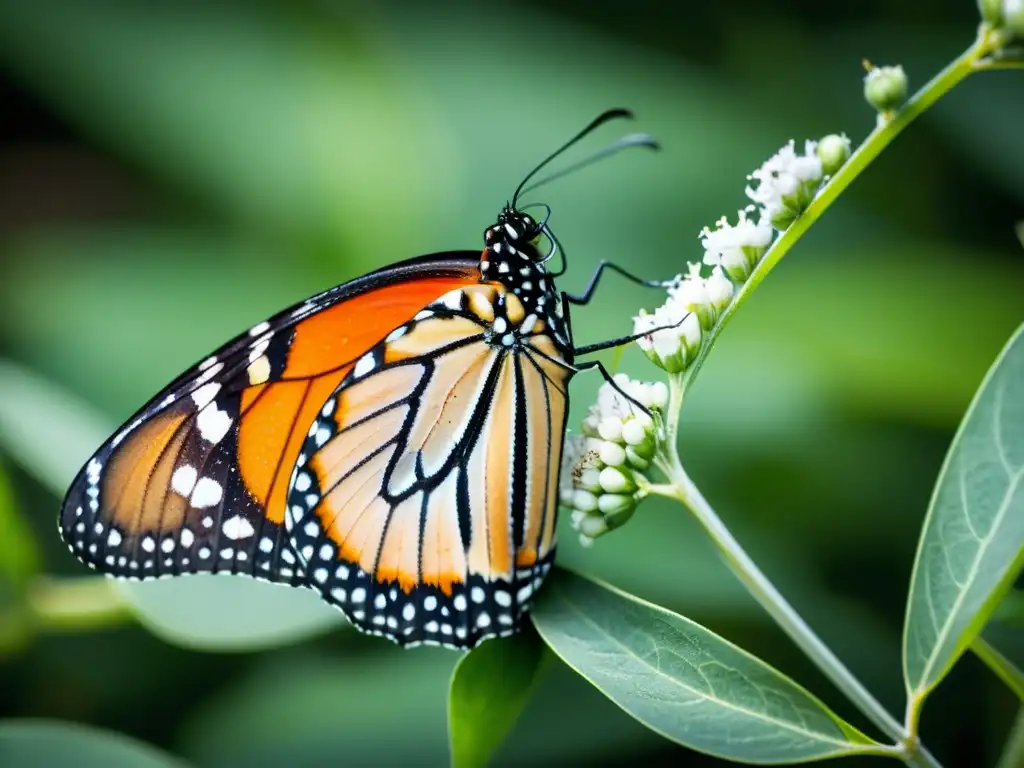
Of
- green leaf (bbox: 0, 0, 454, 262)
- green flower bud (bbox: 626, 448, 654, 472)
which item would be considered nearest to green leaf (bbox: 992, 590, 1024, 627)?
green flower bud (bbox: 626, 448, 654, 472)

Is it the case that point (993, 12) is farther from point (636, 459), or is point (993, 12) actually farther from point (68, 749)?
point (68, 749)

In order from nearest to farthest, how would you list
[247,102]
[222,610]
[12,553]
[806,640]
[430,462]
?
[806,640] → [430,462] → [222,610] → [12,553] → [247,102]

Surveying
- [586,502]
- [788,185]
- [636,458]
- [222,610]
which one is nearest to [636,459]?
[636,458]

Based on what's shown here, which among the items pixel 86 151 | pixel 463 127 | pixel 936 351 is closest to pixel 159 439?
pixel 936 351

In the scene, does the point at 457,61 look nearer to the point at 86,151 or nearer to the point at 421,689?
the point at 86,151

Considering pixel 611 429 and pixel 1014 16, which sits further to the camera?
pixel 611 429

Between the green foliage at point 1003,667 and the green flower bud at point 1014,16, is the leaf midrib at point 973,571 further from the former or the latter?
the green flower bud at point 1014,16

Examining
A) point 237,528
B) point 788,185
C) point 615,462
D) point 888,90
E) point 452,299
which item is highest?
point 888,90

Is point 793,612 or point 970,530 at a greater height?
point 970,530
